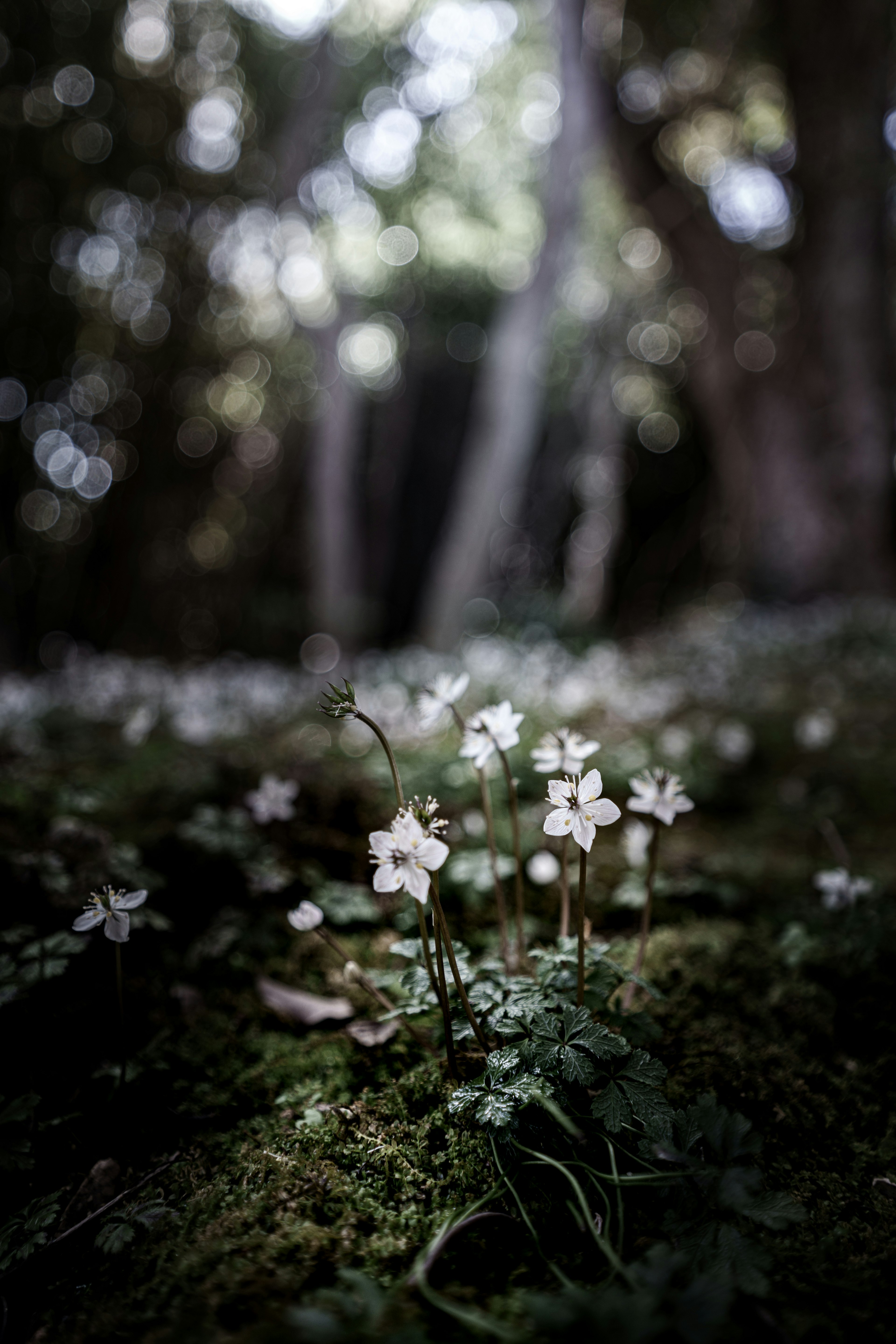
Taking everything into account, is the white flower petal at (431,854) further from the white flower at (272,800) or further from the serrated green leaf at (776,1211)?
the white flower at (272,800)

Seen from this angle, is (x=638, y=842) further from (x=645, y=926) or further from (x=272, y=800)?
(x=272, y=800)

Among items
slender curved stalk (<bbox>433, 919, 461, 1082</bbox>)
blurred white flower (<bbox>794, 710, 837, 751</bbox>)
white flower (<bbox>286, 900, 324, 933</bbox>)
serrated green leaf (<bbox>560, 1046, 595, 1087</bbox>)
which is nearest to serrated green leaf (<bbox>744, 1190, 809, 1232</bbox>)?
serrated green leaf (<bbox>560, 1046, 595, 1087</bbox>)

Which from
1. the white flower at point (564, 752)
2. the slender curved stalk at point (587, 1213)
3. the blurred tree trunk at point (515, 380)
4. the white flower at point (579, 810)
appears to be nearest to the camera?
the slender curved stalk at point (587, 1213)

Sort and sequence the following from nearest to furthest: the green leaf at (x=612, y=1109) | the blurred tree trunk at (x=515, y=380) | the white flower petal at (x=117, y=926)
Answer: the green leaf at (x=612, y=1109) → the white flower petal at (x=117, y=926) → the blurred tree trunk at (x=515, y=380)

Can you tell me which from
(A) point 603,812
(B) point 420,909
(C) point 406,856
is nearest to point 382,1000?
(B) point 420,909

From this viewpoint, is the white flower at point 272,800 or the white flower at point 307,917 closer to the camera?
the white flower at point 307,917

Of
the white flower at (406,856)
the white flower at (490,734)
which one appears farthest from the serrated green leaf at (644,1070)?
the white flower at (490,734)

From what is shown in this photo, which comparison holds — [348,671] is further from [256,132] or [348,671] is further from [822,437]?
[256,132]
